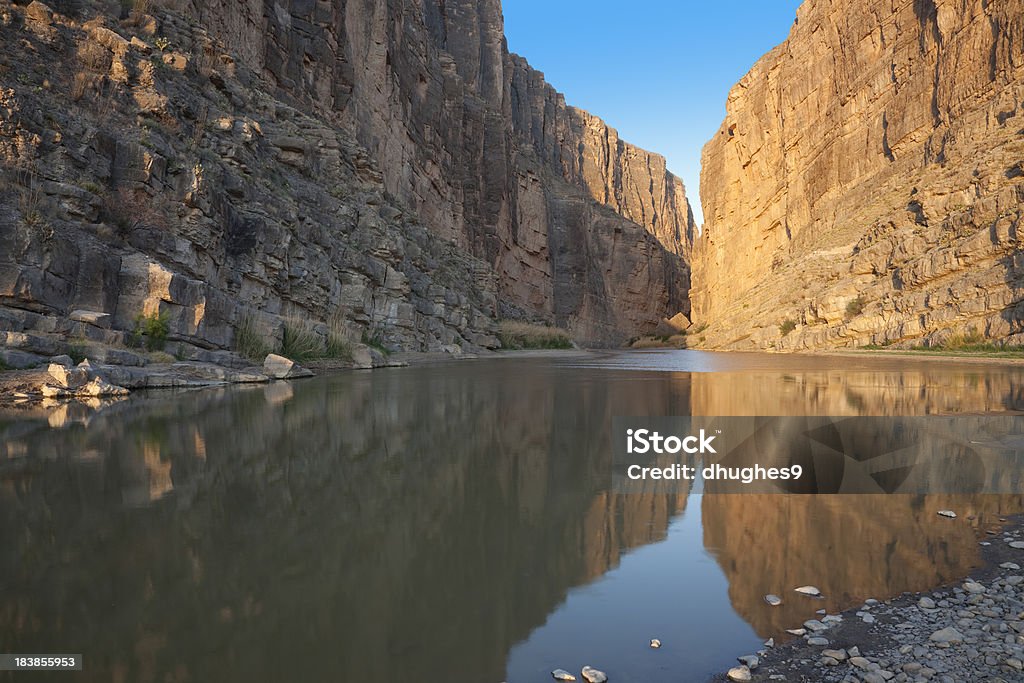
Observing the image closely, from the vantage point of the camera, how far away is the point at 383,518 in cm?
414

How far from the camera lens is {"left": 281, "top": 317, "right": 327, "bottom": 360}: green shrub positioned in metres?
17.7

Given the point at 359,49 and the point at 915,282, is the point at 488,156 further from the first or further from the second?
the point at 915,282

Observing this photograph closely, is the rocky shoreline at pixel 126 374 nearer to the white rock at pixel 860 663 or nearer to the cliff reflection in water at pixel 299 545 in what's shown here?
the cliff reflection in water at pixel 299 545

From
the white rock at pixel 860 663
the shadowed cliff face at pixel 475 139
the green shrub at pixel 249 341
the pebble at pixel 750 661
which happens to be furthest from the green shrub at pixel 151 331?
the shadowed cliff face at pixel 475 139

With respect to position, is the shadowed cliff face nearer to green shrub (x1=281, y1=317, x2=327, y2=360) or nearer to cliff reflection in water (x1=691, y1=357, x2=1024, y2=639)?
green shrub (x1=281, y1=317, x2=327, y2=360)

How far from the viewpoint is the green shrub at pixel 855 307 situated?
31781 mm

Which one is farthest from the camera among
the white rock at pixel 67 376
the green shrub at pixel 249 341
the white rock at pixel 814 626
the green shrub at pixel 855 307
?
the green shrub at pixel 855 307

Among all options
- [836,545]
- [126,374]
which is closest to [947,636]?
[836,545]

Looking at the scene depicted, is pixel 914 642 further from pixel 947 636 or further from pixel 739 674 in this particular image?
pixel 739 674

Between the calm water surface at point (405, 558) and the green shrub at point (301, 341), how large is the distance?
1085cm

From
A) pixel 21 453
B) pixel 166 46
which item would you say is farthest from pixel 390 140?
pixel 21 453

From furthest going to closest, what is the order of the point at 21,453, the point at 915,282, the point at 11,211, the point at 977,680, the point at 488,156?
the point at 488,156
the point at 915,282
the point at 11,211
the point at 21,453
the point at 977,680

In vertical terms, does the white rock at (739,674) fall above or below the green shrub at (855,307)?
below

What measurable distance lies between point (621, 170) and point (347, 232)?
113050mm
